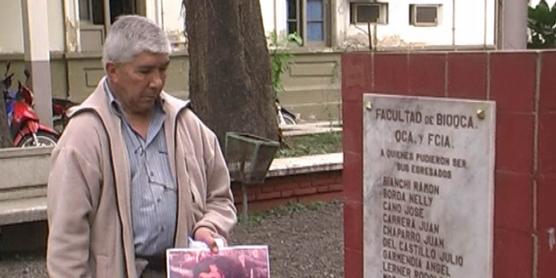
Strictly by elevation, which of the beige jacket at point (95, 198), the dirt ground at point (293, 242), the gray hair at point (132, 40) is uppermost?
the gray hair at point (132, 40)

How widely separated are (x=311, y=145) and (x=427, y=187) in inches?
296

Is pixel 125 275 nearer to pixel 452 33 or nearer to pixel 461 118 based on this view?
pixel 461 118

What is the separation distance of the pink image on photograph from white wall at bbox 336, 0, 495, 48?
1484 centimetres

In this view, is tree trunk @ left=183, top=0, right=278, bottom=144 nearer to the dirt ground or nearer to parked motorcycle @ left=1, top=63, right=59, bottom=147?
the dirt ground

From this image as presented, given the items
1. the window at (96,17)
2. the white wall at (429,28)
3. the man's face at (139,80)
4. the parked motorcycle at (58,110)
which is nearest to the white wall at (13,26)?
the window at (96,17)

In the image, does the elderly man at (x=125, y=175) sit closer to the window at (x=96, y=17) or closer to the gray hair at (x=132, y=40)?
the gray hair at (x=132, y=40)

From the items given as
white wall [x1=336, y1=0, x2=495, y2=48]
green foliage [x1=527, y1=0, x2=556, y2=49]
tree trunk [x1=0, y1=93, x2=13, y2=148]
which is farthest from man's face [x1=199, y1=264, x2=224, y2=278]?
white wall [x1=336, y1=0, x2=495, y2=48]

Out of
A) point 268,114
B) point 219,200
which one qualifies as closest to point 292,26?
point 268,114

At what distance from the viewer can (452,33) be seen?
19.4m

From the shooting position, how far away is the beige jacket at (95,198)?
3.03 m

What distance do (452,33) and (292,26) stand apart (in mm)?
3897

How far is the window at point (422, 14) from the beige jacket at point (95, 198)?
15935mm

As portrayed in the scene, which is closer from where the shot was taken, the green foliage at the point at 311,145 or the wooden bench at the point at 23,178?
the wooden bench at the point at 23,178

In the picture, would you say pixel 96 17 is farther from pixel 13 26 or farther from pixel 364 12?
pixel 364 12
